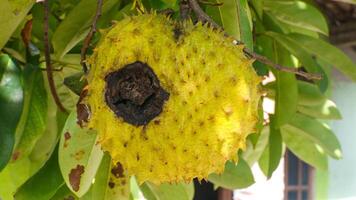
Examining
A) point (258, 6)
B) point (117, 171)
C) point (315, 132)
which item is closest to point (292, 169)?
point (315, 132)

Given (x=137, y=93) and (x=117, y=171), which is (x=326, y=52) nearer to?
(x=117, y=171)

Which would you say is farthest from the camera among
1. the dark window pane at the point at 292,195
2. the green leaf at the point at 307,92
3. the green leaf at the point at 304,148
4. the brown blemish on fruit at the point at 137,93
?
the dark window pane at the point at 292,195

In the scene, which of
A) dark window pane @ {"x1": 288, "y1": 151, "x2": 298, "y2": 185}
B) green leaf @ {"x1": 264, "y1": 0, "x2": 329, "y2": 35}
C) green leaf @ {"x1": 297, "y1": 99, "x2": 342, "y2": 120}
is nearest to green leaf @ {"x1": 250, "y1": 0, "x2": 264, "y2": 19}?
green leaf @ {"x1": 264, "y1": 0, "x2": 329, "y2": 35}

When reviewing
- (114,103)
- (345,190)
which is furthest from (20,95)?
(345,190)

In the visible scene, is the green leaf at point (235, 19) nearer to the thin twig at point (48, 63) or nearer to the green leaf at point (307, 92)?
the thin twig at point (48, 63)

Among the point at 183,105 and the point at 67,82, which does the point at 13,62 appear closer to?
the point at 67,82

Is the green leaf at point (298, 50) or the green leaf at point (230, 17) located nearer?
the green leaf at point (230, 17)

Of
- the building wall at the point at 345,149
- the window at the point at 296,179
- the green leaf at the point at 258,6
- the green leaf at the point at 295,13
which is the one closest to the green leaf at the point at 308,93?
the green leaf at the point at 295,13

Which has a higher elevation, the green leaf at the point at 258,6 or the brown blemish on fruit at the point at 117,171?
the green leaf at the point at 258,6
